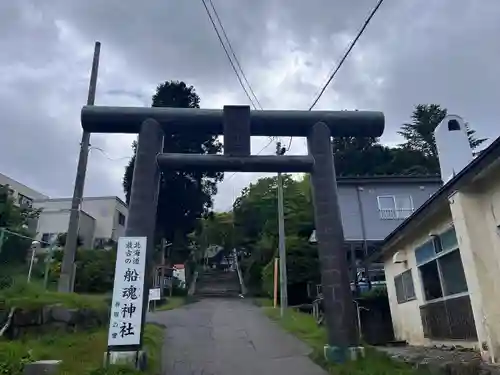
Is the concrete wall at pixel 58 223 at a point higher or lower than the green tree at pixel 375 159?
lower

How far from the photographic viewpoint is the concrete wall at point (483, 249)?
7469 millimetres

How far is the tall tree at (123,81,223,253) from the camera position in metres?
29.1

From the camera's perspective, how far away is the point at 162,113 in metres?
8.77

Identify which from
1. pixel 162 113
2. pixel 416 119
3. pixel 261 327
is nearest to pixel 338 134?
pixel 162 113

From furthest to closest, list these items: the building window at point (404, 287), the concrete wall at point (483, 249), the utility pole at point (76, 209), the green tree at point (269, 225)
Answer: the green tree at point (269, 225) → the building window at point (404, 287) → the utility pole at point (76, 209) → the concrete wall at point (483, 249)

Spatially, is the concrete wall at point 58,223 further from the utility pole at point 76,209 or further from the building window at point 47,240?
the utility pole at point 76,209

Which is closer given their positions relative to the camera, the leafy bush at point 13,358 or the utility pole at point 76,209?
the leafy bush at point 13,358

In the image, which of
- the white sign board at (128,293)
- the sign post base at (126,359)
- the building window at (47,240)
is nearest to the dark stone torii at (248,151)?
the white sign board at (128,293)

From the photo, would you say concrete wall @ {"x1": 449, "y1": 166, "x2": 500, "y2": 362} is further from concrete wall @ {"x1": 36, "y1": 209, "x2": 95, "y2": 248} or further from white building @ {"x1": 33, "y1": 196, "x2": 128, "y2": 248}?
concrete wall @ {"x1": 36, "y1": 209, "x2": 95, "y2": 248}

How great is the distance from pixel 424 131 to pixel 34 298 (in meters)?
38.9

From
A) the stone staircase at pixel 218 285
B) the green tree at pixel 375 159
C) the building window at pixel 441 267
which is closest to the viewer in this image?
the building window at pixel 441 267

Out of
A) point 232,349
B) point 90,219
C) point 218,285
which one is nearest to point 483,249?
point 232,349

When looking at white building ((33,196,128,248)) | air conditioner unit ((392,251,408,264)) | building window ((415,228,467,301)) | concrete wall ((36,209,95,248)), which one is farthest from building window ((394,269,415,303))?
concrete wall ((36,209,95,248))

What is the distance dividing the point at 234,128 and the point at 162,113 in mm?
1483
